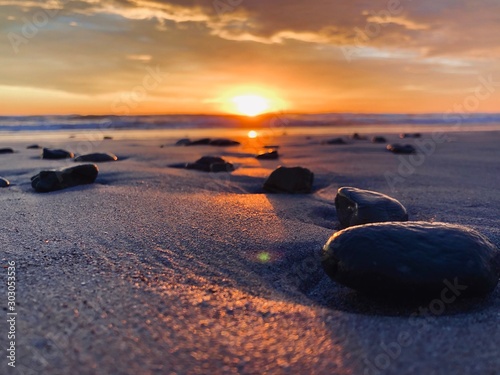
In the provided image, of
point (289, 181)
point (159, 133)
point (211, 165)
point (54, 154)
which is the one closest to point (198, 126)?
point (159, 133)

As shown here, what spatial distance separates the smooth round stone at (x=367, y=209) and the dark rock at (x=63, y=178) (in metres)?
Result: 2.49

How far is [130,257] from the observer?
221 centimetres

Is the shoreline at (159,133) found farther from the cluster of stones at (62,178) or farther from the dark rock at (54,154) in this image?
the cluster of stones at (62,178)

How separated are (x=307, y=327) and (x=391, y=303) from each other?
43 cm

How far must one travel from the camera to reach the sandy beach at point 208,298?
53.6 inches

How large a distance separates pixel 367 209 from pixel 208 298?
4.44 ft

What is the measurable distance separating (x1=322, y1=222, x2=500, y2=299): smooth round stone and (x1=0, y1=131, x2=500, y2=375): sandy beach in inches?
3.2

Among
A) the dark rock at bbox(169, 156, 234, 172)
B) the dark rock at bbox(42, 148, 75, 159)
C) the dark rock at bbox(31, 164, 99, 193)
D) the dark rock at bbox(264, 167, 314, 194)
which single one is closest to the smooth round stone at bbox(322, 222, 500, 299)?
the dark rock at bbox(264, 167, 314, 194)

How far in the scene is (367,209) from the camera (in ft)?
9.14

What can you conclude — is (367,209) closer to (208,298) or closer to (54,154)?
(208,298)

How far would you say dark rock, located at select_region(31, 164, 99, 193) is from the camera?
159 inches

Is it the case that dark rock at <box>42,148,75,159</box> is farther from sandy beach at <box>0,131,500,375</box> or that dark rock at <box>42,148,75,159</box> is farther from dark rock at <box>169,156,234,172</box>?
sandy beach at <box>0,131,500,375</box>

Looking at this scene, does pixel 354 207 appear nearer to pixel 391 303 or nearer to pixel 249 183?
pixel 391 303

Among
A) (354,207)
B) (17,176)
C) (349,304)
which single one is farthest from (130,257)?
(17,176)
